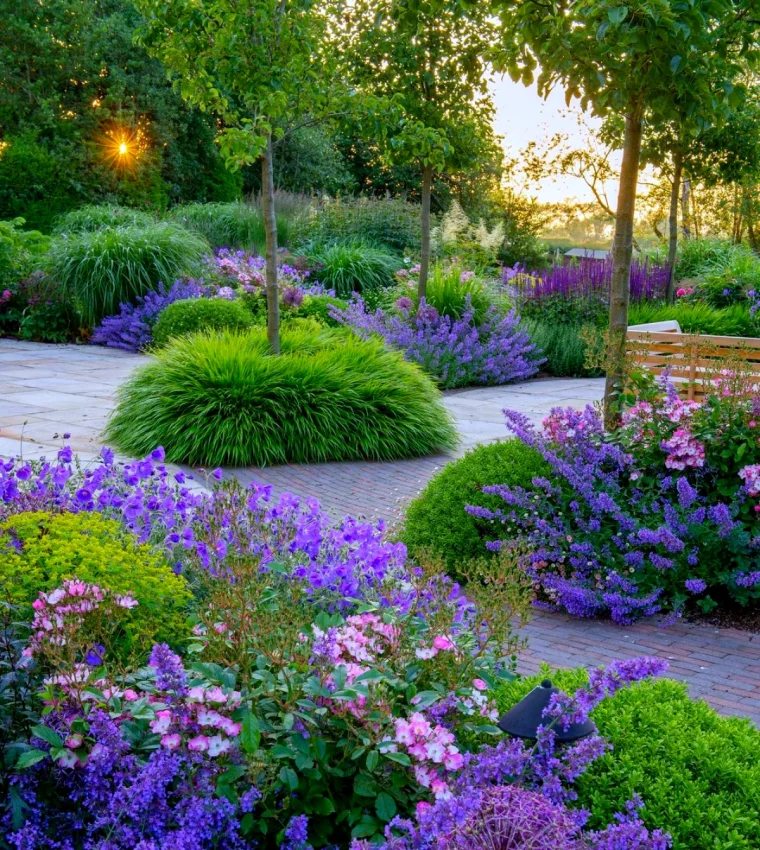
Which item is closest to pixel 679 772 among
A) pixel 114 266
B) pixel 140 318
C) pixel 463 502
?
pixel 463 502

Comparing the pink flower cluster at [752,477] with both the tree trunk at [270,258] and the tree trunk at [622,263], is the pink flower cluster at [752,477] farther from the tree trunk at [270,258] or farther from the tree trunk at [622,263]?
the tree trunk at [270,258]

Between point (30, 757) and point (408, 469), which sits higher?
point (30, 757)

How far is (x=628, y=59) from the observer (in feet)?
14.4

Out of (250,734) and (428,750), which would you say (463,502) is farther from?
(250,734)

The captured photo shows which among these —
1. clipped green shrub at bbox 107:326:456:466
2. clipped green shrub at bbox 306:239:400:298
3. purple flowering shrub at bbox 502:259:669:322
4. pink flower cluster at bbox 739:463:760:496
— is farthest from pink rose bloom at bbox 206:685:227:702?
clipped green shrub at bbox 306:239:400:298

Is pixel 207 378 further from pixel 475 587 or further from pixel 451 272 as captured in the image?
pixel 451 272

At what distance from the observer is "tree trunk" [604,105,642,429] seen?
4.76 meters

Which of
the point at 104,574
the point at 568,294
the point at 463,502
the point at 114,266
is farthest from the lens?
the point at 114,266

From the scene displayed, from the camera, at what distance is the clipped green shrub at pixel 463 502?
4.54 meters

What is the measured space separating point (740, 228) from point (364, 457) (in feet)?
92.6

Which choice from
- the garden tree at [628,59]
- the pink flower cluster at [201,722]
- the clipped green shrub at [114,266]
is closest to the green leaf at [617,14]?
the garden tree at [628,59]

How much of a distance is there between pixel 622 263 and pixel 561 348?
7024mm

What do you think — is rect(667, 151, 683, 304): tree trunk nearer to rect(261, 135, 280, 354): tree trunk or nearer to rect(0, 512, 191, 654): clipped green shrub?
rect(261, 135, 280, 354): tree trunk

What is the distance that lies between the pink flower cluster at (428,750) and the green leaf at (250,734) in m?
0.27
